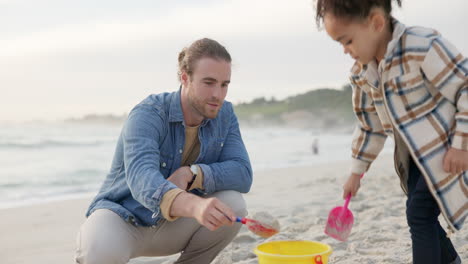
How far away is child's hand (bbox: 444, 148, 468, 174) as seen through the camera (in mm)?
1898

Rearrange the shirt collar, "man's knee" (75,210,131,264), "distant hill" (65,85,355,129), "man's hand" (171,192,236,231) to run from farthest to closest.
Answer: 1. "distant hill" (65,85,355,129)
2. "man's knee" (75,210,131,264)
3. the shirt collar
4. "man's hand" (171,192,236,231)

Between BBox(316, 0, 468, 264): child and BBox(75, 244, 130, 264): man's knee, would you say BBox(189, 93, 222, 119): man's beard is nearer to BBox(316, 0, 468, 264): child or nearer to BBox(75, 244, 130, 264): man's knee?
BBox(316, 0, 468, 264): child

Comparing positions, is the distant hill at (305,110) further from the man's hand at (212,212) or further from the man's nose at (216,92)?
the man's hand at (212,212)

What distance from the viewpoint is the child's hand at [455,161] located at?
1898mm

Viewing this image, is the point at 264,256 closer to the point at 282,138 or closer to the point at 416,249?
the point at 416,249

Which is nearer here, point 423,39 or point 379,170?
point 423,39

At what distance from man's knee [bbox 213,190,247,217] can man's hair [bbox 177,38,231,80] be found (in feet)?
1.79

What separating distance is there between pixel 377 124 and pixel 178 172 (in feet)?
2.78

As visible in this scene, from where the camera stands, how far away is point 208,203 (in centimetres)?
173

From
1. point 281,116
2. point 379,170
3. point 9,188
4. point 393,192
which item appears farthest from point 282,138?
point 393,192

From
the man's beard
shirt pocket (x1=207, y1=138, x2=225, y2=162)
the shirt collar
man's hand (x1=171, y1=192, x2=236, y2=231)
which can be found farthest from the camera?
shirt pocket (x1=207, y1=138, x2=225, y2=162)

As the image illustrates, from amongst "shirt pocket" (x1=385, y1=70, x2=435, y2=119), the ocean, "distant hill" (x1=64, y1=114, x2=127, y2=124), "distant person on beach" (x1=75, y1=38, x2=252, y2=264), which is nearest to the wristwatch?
"distant person on beach" (x1=75, y1=38, x2=252, y2=264)

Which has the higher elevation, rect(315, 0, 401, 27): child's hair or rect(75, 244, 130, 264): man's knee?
rect(315, 0, 401, 27): child's hair

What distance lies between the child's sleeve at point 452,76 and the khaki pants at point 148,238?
96cm
